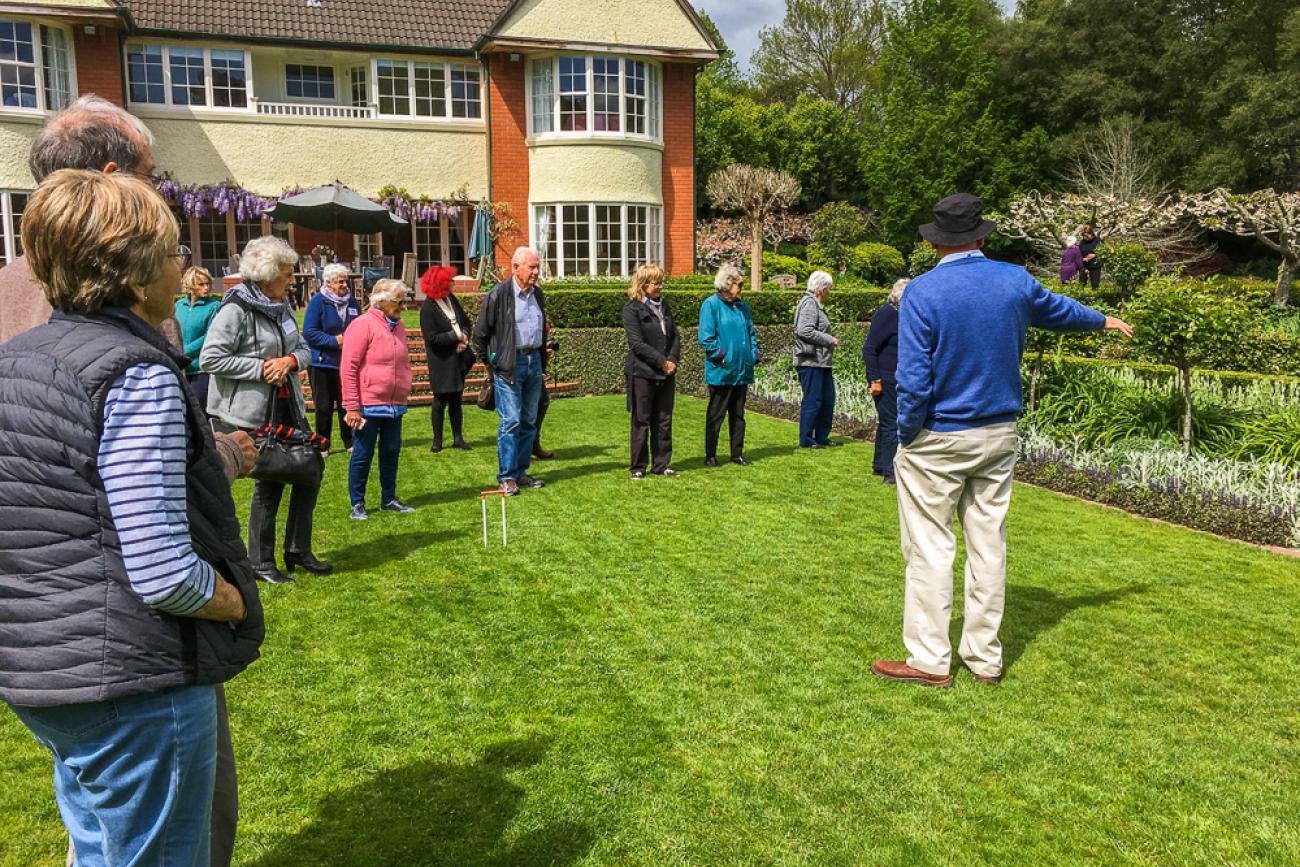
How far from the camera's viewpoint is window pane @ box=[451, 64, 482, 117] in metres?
24.5

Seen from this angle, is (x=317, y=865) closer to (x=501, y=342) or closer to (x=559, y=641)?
(x=559, y=641)

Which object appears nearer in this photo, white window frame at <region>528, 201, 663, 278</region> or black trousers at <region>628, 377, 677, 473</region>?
black trousers at <region>628, 377, 677, 473</region>

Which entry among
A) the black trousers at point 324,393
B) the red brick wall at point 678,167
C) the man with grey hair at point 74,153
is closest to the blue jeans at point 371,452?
the black trousers at point 324,393

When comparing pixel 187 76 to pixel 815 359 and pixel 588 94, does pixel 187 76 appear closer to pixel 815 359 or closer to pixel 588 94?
pixel 588 94

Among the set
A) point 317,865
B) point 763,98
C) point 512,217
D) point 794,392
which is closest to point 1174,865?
point 317,865

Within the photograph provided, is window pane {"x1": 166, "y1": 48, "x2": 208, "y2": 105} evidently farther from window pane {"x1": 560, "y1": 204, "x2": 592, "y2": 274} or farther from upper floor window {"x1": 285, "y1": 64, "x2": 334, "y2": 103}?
window pane {"x1": 560, "y1": 204, "x2": 592, "y2": 274}

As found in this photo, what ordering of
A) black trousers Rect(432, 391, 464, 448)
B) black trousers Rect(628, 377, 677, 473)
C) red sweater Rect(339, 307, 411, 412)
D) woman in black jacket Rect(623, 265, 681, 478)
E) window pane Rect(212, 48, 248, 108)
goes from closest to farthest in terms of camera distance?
red sweater Rect(339, 307, 411, 412) < woman in black jacket Rect(623, 265, 681, 478) < black trousers Rect(628, 377, 677, 473) < black trousers Rect(432, 391, 464, 448) < window pane Rect(212, 48, 248, 108)

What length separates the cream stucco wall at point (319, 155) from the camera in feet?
74.0

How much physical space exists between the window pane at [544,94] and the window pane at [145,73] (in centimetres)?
862

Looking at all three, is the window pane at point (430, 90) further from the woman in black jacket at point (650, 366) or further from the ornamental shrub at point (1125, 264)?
the woman in black jacket at point (650, 366)

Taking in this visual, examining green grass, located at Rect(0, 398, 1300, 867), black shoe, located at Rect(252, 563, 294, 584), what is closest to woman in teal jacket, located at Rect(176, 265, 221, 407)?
green grass, located at Rect(0, 398, 1300, 867)

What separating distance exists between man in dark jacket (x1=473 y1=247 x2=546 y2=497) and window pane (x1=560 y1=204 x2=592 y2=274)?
1601 centimetres

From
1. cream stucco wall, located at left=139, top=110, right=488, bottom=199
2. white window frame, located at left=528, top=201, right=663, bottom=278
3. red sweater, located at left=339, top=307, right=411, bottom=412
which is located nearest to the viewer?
red sweater, located at left=339, top=307, right=411, bottom=412

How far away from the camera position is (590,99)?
23.7m
